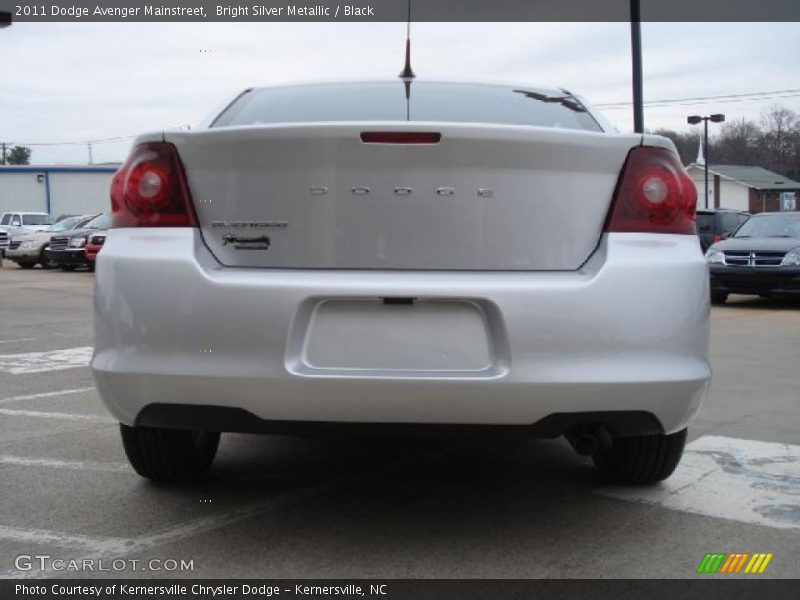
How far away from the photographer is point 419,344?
2779 mm

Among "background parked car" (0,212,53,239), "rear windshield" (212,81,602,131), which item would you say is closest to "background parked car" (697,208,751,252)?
"rear windshield" (212,81,602,131)

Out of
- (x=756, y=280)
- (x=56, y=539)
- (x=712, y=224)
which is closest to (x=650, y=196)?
(x=56, y=539)

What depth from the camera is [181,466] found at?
12.1 feet

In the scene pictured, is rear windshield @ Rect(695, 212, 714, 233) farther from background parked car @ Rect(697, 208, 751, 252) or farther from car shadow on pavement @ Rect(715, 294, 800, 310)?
car shadow on pavement @ Rect(715, 294, 800, 310)

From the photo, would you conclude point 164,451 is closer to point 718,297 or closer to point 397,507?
point 397,507

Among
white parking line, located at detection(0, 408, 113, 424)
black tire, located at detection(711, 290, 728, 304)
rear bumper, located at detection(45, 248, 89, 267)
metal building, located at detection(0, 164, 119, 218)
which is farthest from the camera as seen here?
metal building, located at detection(0, 164, 119, 218)

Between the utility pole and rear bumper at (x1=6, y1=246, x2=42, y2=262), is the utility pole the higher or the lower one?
the higher one

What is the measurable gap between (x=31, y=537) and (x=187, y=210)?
4.22ft

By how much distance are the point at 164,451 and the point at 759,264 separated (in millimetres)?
11938

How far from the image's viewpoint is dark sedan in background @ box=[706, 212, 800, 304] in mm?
13344

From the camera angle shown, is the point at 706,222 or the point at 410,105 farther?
the point at 706,222

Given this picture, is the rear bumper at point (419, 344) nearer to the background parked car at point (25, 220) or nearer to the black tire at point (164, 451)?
the black tire at point (164, 451)

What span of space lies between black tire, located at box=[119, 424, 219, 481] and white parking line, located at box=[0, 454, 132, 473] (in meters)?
0.39
